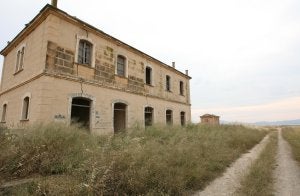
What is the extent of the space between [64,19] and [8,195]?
8.27 meters

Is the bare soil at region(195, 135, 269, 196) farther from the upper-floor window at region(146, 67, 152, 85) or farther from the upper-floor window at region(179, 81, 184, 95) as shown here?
the upper-floor window at region(179, 81, 184, 95)

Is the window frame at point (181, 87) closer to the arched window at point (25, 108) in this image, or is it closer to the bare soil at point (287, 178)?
the bare soil at point (287, 178)

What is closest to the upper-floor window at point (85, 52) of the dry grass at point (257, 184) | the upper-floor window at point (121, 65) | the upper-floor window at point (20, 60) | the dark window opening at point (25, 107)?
the upper-floor window at point (121, 65)

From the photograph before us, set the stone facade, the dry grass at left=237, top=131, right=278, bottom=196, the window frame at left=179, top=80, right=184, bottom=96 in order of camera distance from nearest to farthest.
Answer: the dry grass at left=237, top=131, right=278, bottom=196 → the window frame at left=179, top=80, right=184, bottom=96 → the stone facade

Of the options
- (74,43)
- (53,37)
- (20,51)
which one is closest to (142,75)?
(74,43)

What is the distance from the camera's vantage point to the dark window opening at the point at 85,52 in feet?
33.9

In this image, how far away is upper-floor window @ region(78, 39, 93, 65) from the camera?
10328 millimetres

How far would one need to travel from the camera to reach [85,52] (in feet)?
34.7

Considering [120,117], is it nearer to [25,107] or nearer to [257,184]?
[25,107]

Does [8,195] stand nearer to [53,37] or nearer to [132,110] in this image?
[53,37]

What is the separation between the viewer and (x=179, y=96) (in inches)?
740

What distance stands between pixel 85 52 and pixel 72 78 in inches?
74.2

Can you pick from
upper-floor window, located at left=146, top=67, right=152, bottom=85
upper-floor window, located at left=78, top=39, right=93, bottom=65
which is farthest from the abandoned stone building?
upper-floor window, located at left=146, top=67, right=152, bottom=85

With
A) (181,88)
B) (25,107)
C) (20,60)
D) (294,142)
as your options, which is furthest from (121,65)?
(294,142)
